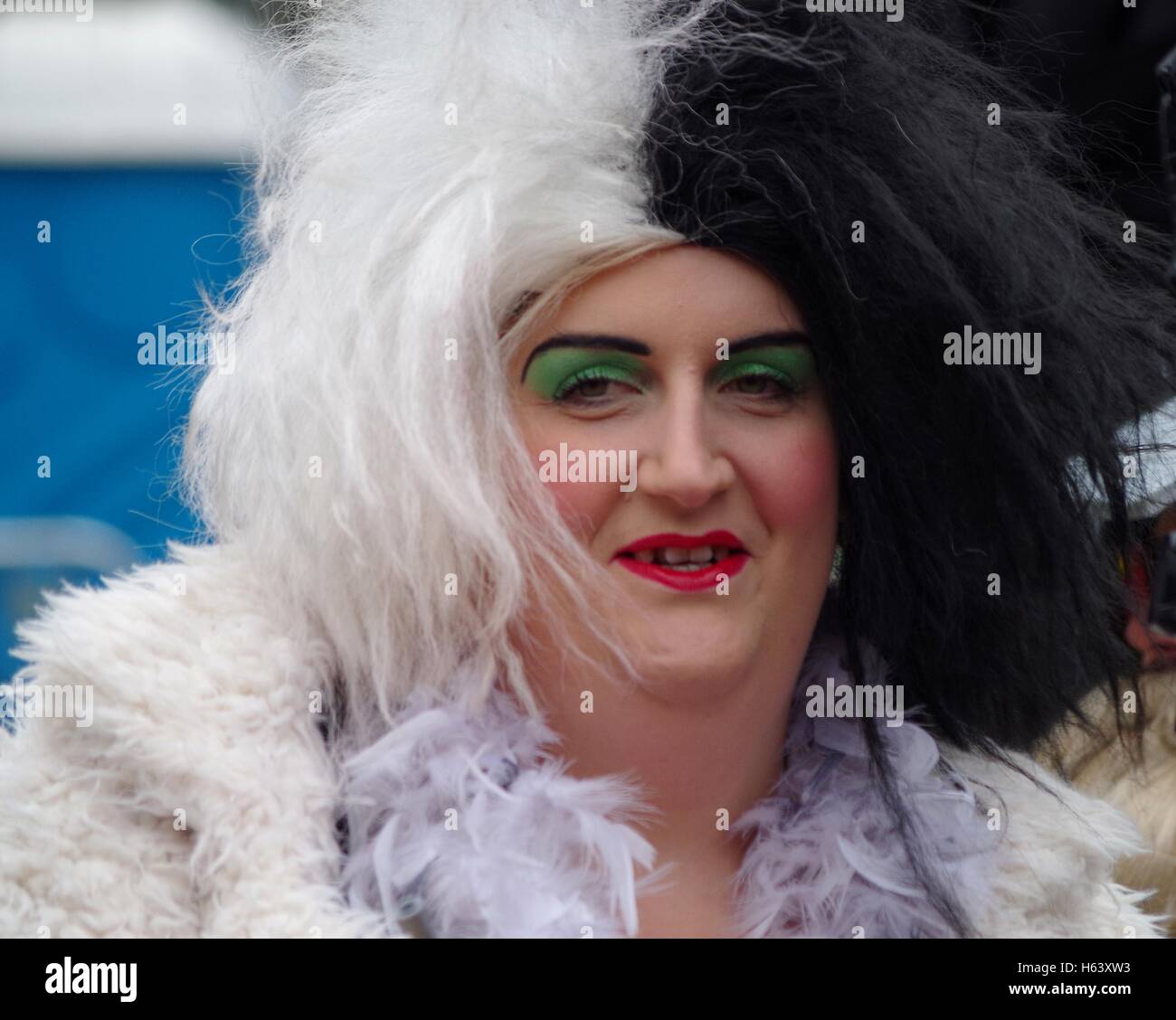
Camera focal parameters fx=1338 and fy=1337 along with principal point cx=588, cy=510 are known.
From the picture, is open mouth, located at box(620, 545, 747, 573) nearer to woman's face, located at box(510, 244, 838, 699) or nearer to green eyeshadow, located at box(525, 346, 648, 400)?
woman's face, located at box(510, 244, 838, 699)

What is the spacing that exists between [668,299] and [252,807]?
0.63 meters

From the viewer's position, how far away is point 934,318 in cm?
139

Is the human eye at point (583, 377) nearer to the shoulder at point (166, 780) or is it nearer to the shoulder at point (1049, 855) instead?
the shoulder at point (166, 780)

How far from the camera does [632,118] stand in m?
1.36

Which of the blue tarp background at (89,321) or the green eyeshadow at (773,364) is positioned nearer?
the green eyeshadow at (773,364)

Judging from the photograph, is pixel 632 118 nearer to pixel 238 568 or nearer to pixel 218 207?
pixel 238 568

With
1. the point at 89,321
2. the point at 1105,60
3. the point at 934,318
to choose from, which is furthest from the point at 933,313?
the point at 89,321

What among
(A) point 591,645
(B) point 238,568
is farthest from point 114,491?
(A) point 591,645

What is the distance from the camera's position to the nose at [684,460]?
1288 millimetres

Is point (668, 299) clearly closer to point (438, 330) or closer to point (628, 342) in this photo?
point (628, 342)

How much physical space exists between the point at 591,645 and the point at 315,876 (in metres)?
0.35

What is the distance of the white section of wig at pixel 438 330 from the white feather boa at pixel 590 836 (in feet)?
0.21

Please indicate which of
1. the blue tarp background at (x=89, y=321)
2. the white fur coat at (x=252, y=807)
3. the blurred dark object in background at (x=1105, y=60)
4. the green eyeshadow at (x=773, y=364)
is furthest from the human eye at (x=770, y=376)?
the blue tarp background at (x=89, y=321)

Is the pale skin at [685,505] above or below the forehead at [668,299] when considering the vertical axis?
below
